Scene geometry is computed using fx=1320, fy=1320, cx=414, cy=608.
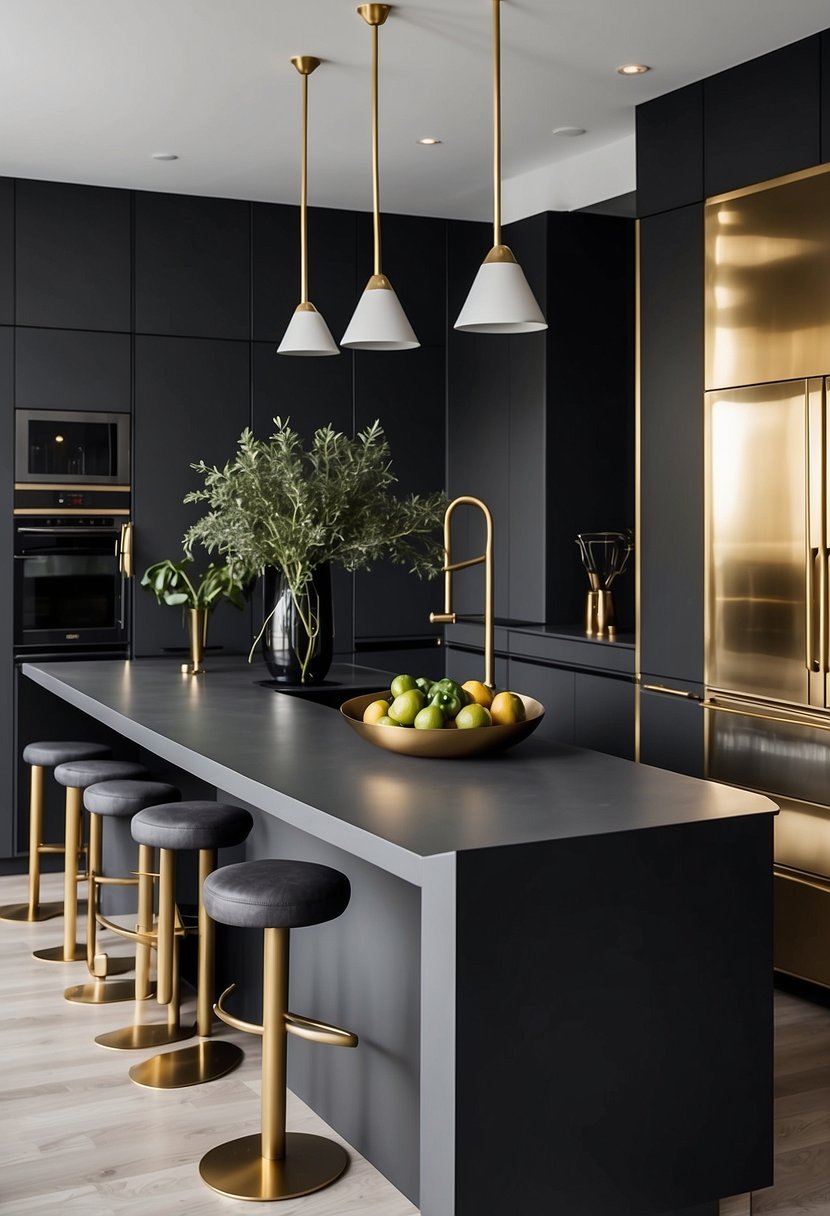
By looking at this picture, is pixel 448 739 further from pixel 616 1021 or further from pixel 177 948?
pixel 177 948

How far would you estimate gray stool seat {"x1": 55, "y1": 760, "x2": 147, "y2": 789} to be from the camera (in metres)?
4.11

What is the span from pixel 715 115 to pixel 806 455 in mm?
1195

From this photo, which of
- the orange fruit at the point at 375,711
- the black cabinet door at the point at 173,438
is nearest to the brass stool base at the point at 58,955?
the black cabinet door at the point at 173,438

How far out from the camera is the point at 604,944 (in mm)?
2244

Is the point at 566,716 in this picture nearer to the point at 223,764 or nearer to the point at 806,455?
the point at 806,455

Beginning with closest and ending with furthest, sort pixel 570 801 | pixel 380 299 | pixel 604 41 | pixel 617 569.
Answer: pixel 570 801 < pixel 380 299 < pixel 604 41 < pixel 617 569

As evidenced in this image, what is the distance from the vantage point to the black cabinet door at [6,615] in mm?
5441

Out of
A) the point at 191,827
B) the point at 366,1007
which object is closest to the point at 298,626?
the point at 191,827

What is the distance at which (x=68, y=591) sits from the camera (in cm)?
560

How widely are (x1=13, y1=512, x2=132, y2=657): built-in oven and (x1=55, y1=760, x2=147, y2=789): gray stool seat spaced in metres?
1.45

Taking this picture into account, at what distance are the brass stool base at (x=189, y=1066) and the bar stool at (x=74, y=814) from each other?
0.78 meters

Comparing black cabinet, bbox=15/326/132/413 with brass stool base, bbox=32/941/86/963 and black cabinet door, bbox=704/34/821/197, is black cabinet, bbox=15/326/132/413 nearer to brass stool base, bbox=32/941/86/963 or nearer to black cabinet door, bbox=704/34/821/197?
brass stool base, bbox=32/941/86/963

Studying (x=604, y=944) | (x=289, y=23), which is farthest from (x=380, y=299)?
(x=604, y=944)

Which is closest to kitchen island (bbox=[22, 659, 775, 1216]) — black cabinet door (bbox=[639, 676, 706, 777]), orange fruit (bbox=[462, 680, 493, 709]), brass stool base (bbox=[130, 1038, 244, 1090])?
orange fruit (bbox=[462, 680, 493, 709])
